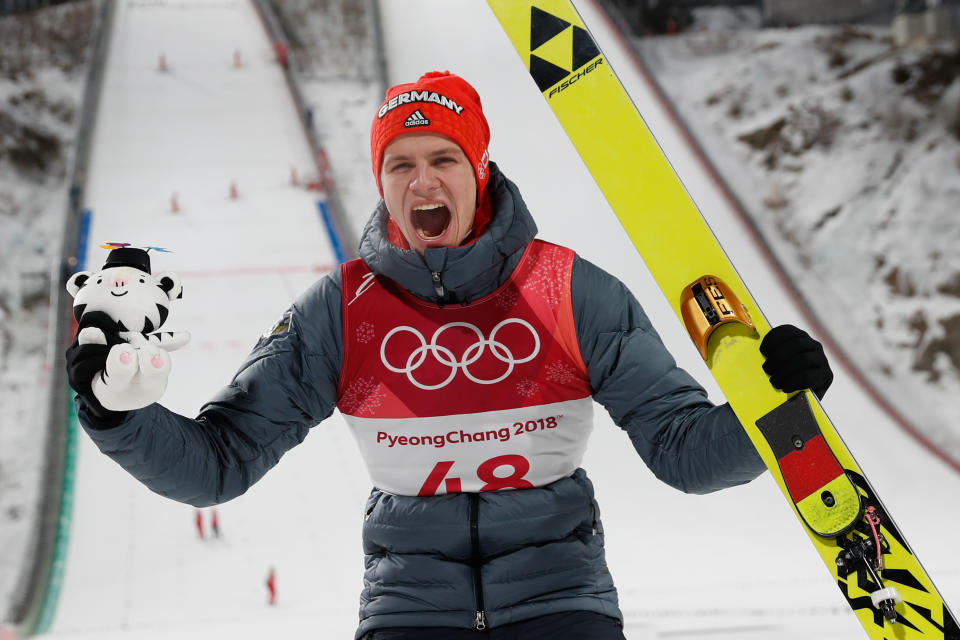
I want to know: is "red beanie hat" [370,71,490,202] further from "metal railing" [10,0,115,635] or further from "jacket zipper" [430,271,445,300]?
"metal railing" [10,0,115,635]

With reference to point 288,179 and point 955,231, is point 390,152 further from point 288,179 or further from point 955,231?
point 288,179

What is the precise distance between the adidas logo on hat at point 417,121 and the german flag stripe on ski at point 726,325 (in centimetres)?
46

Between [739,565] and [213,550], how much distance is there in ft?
8.17

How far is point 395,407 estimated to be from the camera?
168cm

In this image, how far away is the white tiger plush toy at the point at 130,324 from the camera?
136 centimetres

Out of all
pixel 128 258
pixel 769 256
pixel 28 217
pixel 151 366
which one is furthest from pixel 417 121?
pixel 28 217

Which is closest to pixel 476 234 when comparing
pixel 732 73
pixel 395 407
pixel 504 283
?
pixel 504 283

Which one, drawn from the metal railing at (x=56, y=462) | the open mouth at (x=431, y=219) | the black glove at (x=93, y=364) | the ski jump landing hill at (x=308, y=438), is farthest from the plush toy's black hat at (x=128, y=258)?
the metal railing at (x=56, y=462)

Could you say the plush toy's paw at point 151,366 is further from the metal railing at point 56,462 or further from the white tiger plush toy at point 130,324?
the metal railing at point 56,462

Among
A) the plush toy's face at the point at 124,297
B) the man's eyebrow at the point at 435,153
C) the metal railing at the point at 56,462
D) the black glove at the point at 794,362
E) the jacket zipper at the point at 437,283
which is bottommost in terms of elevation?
the black glove at the point at 794,362

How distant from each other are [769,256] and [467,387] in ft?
20.5

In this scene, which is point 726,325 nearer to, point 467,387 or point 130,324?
point 467,387

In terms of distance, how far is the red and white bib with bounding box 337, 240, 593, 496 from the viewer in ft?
5.45

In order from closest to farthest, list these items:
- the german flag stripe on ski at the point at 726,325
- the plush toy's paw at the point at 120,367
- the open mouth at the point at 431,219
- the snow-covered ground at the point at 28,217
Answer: the plush toy's paw at the point at 120,367, the german flag stripe on ski at the point at 726,325, the open mouth at the point at 431,219, the snow-covered ground at the point at 28,217
